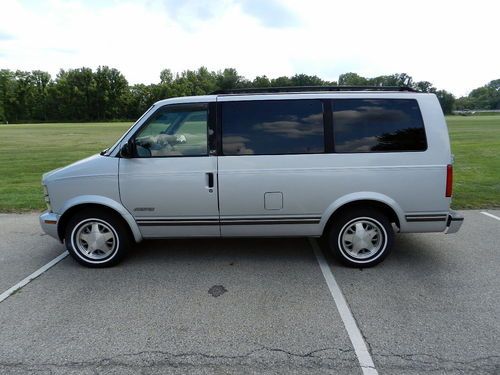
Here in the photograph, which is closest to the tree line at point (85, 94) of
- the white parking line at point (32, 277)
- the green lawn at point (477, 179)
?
the green lawn at point (477, 179)

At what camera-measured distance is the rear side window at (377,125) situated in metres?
4.05

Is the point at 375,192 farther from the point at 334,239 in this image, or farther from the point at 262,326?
the point at 262,326

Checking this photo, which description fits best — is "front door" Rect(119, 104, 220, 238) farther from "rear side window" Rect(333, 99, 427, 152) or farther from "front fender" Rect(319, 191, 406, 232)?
"rear side window" Rect(333, 99, 427, 152)

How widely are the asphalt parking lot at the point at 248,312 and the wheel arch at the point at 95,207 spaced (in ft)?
1.57

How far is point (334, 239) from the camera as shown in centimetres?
419

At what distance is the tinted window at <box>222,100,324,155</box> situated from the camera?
4051 mm

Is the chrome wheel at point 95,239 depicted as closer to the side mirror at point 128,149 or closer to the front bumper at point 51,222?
the front bumper at point 51,222

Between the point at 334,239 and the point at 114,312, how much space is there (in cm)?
248

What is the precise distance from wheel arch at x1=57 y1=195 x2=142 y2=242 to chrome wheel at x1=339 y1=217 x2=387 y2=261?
2.47 meters

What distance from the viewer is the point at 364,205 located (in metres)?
4.18

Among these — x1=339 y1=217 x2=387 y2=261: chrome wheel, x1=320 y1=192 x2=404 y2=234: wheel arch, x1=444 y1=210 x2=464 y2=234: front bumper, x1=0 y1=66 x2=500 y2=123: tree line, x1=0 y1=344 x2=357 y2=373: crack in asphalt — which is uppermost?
x1=0 y1=66 x2=500 y2=123: tree line

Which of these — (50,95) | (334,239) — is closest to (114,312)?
(334,239)

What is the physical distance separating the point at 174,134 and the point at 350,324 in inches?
107

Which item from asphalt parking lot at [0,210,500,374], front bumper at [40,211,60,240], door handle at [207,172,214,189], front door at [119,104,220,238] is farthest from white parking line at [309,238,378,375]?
front bumper at [40,211,60,240]
